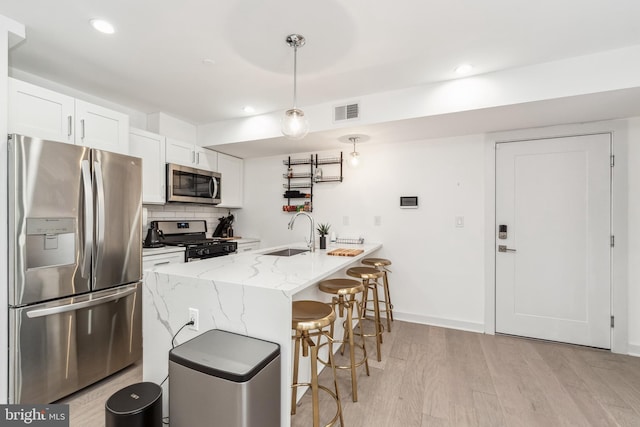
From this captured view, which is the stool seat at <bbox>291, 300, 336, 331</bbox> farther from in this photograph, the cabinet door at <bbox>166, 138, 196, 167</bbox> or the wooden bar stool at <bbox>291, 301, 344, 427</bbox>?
the cabinet door at <bbox>166, 138, 196, 167</bbox>

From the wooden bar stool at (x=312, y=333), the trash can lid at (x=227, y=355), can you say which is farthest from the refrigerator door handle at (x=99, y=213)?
the wooden bar stool at (x=312, y=333)

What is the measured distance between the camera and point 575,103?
2330 millimetres

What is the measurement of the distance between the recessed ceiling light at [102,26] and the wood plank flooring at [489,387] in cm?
278

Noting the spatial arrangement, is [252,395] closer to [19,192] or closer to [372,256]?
[19,192]

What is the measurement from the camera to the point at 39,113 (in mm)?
2074

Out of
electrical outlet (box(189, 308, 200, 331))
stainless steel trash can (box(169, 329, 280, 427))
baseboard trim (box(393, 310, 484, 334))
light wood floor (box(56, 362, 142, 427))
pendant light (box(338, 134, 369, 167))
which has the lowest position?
light wood floor (box(56, 362, 142, 427))

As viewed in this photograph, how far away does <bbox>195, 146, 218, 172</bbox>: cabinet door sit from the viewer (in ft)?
12.4

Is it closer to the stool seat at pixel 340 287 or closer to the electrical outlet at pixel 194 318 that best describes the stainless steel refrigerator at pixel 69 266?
the electrical outlet at pixel 194 318

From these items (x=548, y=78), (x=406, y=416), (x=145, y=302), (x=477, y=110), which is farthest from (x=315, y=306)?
(x=548, y=78)

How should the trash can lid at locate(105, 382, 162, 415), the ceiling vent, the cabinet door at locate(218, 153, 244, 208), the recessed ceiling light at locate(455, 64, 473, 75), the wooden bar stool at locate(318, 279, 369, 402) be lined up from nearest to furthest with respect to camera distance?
1. the trash can lid at locate(105, 382, 162, 415)
2. the wooden bar stool at locate(318, 279, 369, 402)
3. the recessed ceiling light at locate(455, 64, 473, 75)
4. the ceiling vent
5. the cabinet door at locate(218, 153, 244, 208)

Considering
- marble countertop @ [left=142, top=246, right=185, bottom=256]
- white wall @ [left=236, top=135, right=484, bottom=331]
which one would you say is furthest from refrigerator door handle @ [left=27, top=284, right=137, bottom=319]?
white wall @ [left=236, top=135, right=484, bottom=331]

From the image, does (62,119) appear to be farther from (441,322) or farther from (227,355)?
(441,322)

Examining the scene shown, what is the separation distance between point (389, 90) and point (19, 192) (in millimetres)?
2908

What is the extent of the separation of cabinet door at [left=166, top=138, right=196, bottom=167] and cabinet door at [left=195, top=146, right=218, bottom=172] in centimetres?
8
